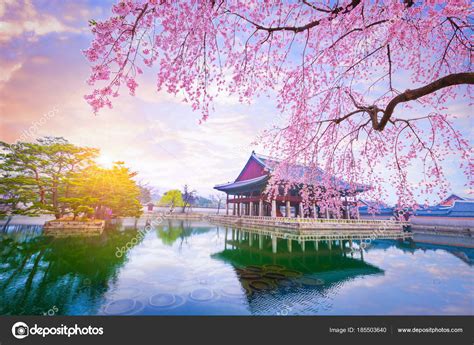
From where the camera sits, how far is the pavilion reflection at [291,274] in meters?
6.30

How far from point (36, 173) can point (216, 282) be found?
17.4m

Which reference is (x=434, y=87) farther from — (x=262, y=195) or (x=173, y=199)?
(x=173, y=199)

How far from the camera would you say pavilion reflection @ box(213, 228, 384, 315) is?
6305 mm

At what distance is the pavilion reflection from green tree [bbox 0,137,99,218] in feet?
47.4

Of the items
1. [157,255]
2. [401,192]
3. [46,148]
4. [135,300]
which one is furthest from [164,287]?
[46,148]

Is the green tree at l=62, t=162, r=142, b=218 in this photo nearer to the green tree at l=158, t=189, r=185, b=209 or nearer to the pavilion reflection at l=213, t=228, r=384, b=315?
the pavilion reflection at l=213, t=228, r=384, b=315

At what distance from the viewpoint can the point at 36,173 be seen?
52.9 ft

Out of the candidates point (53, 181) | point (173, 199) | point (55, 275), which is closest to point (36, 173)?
point (53, 181)

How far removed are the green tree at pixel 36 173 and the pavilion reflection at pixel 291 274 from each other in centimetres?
1444

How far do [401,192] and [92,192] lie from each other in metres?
21.9

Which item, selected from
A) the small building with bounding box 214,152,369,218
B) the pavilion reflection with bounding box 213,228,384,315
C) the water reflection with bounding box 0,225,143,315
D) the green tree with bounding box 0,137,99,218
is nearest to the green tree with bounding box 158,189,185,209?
the small building with bounding box 214,152,369,218

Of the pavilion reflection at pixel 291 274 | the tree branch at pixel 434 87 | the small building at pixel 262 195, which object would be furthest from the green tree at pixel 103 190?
the tree branch at pixel 434 87

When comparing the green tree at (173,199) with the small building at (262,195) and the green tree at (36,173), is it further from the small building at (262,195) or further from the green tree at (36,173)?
the green tree at (36,173)
